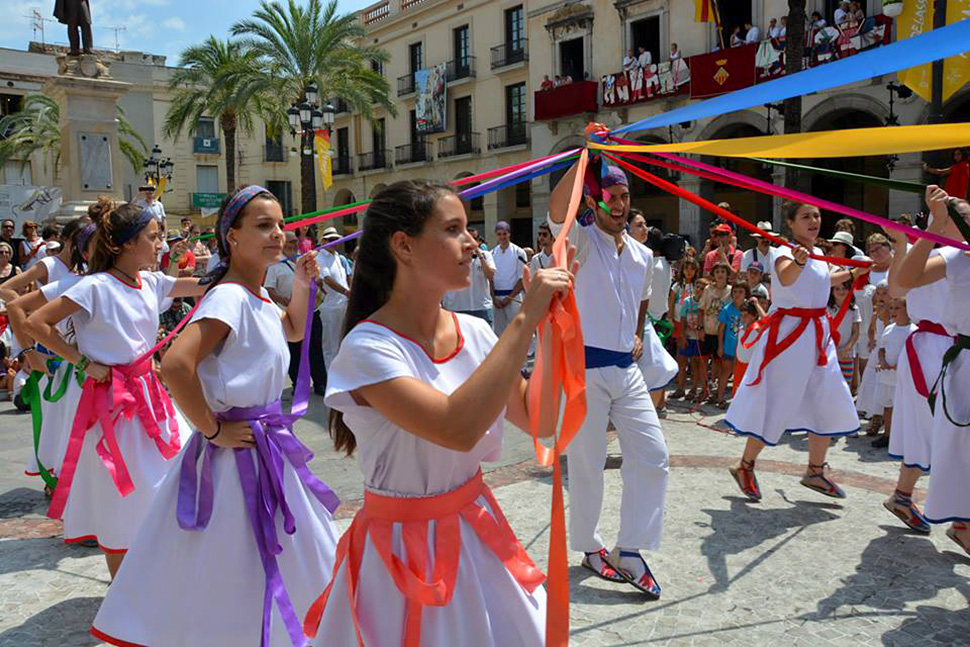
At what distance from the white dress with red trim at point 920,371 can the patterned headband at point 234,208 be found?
3.82 metres

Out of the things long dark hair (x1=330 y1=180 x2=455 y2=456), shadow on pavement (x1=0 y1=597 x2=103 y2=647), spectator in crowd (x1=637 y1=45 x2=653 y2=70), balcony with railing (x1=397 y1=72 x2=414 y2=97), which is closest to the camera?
long dark hair (x1=330 y1=180 x2=455 y2=456)

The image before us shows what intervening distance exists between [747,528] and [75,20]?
1356 cm

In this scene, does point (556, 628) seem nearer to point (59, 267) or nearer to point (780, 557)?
point (780, 557)

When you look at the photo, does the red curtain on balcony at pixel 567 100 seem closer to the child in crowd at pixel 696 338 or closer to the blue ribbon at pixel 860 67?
the child in crowd at pixel 696 338

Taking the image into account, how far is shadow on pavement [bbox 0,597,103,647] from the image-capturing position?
11.4ft

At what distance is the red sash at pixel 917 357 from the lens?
463 cm

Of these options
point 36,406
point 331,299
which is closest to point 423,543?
point 36,406

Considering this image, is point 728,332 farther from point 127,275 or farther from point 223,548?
point 223,548

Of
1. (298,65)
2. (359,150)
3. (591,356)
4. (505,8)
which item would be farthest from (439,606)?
(359,150)

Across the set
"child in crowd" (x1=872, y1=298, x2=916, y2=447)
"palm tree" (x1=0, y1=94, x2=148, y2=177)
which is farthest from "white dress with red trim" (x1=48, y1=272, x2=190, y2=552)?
"palm tree" (x1=0, y1=94, x2=148, y2=177)

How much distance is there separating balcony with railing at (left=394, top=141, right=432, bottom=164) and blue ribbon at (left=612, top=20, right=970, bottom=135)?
32085mm

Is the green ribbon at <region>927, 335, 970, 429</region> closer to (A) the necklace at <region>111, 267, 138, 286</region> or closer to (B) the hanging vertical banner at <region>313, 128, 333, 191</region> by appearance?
(A) the necklace at <region>111, 267, 138, 286</region>

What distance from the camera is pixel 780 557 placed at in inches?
169

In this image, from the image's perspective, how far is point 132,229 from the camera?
13.1 ft
